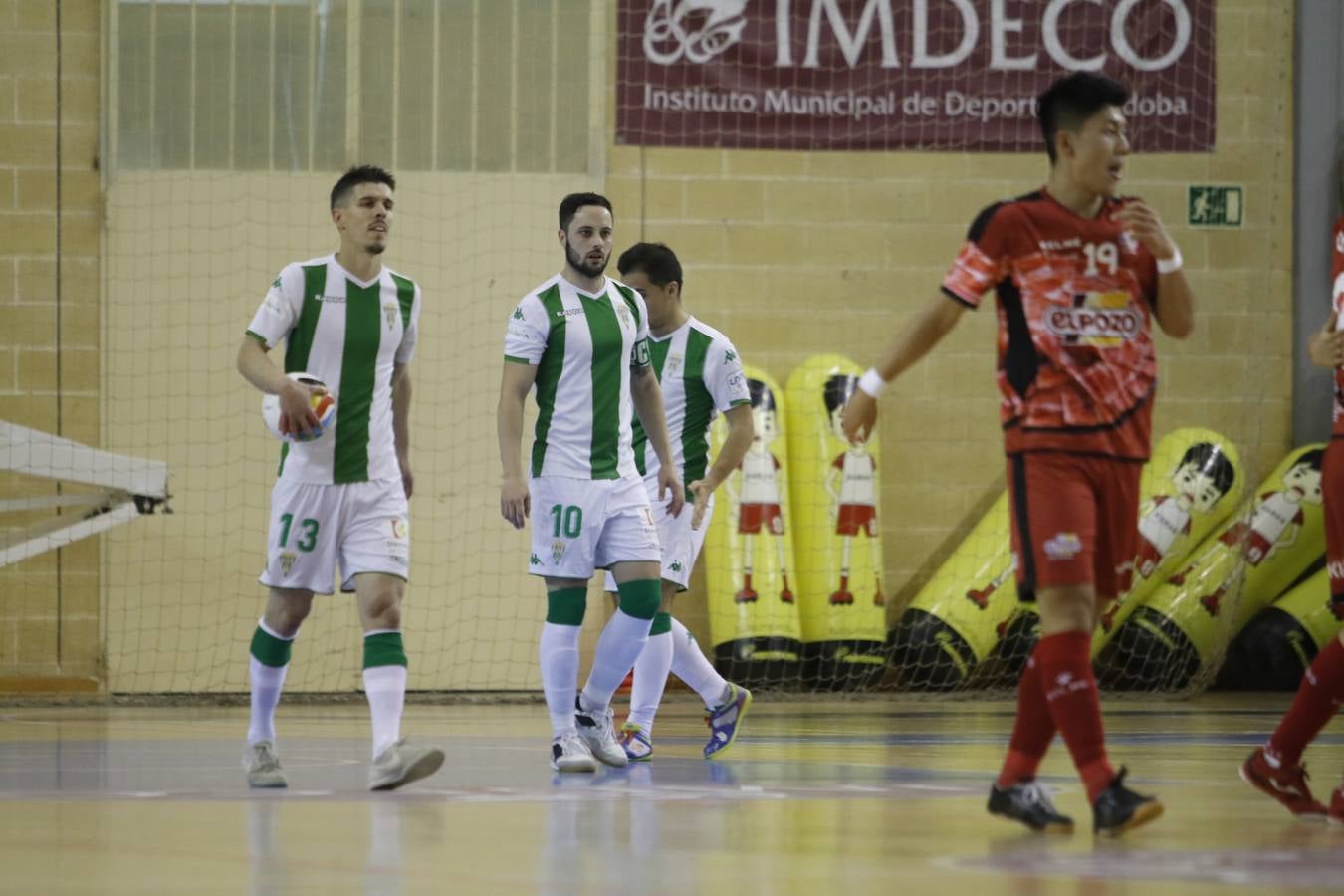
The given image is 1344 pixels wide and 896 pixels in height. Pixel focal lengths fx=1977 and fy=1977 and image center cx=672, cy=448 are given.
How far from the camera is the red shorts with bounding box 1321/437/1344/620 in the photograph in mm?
5469

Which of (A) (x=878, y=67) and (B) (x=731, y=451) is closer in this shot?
(B) (x=731, y=451)

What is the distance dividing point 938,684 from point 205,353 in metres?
5.24

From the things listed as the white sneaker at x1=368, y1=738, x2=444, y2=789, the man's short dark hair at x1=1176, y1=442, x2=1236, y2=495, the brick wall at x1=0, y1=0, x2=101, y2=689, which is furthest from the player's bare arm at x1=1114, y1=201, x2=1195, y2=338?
the brick wall at x1=0, y1=0, x2=101, y2=689

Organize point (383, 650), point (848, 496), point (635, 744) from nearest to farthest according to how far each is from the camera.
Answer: point (383, 650) < point (635, 744) < point (848, 496)

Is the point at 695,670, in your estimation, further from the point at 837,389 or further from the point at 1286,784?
the point at 837,389

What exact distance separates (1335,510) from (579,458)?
2.67m

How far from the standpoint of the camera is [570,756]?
22.6 ft

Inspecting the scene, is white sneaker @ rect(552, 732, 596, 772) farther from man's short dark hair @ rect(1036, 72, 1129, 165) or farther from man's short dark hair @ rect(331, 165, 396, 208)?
man's short dark hair @ rect(1036, 72, 1129, 165)

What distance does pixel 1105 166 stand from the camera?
4.94 metres

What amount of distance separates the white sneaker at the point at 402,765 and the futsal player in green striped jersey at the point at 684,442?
70.6 inches

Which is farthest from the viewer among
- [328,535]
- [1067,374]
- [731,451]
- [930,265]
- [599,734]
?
[930,265]

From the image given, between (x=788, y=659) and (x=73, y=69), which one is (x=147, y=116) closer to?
(x=73, y=69)

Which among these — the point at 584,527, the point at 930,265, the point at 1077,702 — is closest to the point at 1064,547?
the point at 1077,702

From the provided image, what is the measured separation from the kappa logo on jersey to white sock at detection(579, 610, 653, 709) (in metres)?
Result: 2.68
